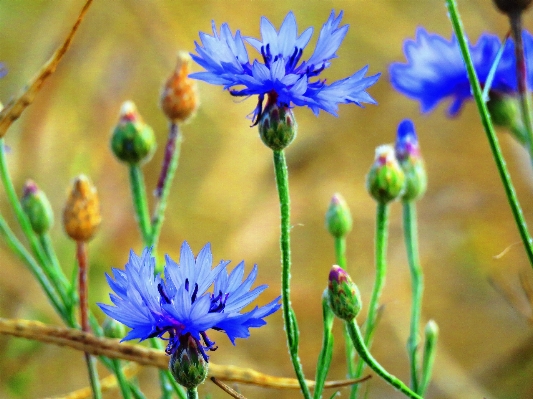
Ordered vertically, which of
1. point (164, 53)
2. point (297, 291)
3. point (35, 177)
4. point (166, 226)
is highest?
point (164, 53)

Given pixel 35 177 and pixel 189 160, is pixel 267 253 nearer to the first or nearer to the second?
pixel 189 160

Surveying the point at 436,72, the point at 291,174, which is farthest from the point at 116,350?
the point at 291,174

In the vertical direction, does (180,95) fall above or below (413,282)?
above

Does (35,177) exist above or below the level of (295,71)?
above

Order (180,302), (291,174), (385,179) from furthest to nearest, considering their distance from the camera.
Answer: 1. (291,174)
2. (385,179)
3. (180,302)

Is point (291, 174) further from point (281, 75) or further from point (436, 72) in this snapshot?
point (281, 75)

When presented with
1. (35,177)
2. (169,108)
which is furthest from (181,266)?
(35,177)

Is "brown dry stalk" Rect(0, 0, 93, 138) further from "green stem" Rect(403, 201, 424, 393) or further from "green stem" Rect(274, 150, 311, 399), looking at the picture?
"green stem" Rect(403, 201, 424, 393)
